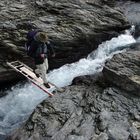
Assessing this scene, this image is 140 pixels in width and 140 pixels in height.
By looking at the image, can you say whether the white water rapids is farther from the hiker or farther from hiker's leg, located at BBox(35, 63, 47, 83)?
the hiker

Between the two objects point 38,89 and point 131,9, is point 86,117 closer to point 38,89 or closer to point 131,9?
point 38,89

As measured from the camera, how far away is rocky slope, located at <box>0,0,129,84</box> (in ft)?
60.2

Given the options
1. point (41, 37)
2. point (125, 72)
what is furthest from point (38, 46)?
point (125, 72)

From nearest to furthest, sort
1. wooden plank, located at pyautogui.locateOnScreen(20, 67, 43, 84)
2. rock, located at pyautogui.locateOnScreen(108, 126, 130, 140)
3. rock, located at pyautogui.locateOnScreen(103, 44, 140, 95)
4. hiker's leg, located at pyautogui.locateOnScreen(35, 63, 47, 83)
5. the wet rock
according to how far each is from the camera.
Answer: rock, located at pyautogui.locateOnScreen(108, 126, 130, 140) < the wet rock < rock, located at pyautogui.locateOnScreen(103, 44, 140, 95) < hiker's leg, located at pyautogui.locateOnScreen(35, 63, 47, 83) < wooden plank, located at pyautogui.locateOnScreen(20, 67, 43, 84)

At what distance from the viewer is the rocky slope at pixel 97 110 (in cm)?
1338

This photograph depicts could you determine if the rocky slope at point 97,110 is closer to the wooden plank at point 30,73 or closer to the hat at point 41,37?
the wooden plank at point 30,73

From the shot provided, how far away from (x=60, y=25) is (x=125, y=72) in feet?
19.2

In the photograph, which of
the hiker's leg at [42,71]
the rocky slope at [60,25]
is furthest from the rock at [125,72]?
the rocky slope at [60,25]

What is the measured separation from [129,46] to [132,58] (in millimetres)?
4966

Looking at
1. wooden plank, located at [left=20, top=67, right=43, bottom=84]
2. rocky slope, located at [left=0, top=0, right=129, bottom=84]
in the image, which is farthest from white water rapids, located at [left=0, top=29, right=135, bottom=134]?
wooden plank, located at [left=20, top=67, right=43, bottom=84]

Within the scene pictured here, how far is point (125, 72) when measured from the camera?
1550cm

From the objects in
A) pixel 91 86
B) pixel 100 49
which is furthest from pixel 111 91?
pixel 100 49

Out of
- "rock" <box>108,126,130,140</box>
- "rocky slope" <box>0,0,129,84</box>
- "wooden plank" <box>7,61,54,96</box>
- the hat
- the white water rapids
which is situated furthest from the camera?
"rocky slope" <box>0,0,129,84</box>

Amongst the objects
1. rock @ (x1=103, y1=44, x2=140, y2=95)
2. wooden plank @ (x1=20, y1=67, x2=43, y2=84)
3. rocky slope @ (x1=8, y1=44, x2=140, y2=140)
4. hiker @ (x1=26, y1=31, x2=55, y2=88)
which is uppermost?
hiker @ (x1=26, y1=31, x2=55, y2=88)
